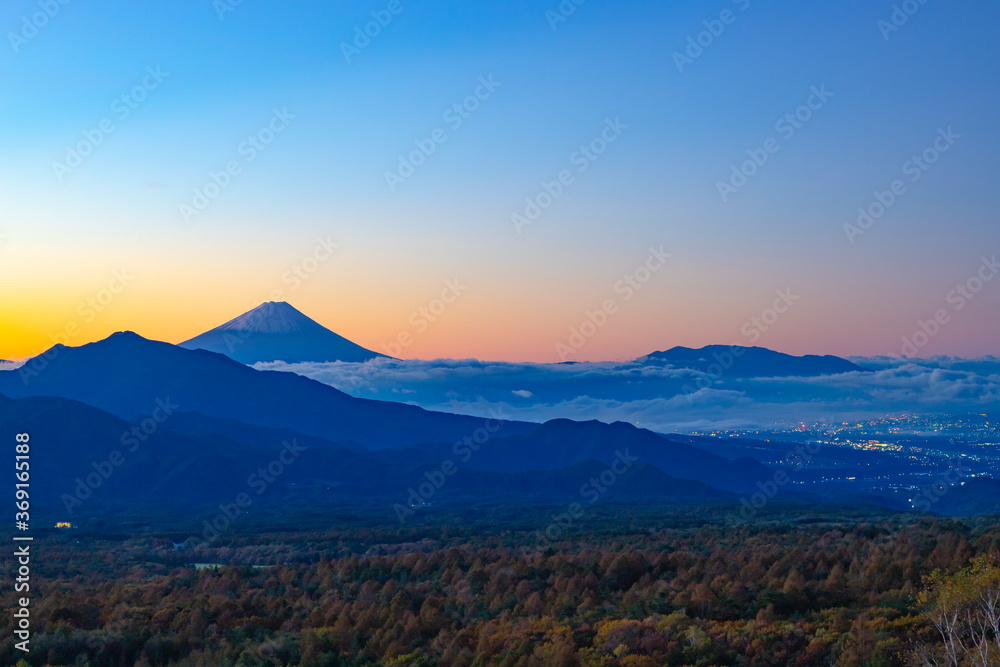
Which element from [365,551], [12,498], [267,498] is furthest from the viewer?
[267,498]

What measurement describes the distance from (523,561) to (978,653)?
86.3ft

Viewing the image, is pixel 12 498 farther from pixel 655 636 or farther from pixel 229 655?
pixel 655 636

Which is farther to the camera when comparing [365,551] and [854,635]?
[365,551]

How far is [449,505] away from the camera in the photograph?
143 meters

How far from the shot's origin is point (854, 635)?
93.3 feet

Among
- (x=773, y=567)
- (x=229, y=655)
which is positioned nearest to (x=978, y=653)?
(x=773, y=567)

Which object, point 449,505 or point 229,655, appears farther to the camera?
point 449,505

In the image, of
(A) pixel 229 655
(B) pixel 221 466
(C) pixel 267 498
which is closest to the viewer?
(A) pixel 229 655

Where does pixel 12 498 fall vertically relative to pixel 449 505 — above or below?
above

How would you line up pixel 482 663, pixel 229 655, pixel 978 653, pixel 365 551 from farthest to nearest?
pixel 365 551 → pixel 229 655 → pixel 482 663 → pixel 978 653

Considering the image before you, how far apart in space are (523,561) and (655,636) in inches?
757

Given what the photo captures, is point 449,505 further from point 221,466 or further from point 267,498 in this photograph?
point 221,466

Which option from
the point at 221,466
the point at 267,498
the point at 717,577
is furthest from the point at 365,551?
the point at 221,466

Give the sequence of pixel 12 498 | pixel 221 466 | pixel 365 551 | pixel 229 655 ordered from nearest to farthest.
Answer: pixel 229 655, pixel 365 551, pixel 12 498, pixel 221 466
